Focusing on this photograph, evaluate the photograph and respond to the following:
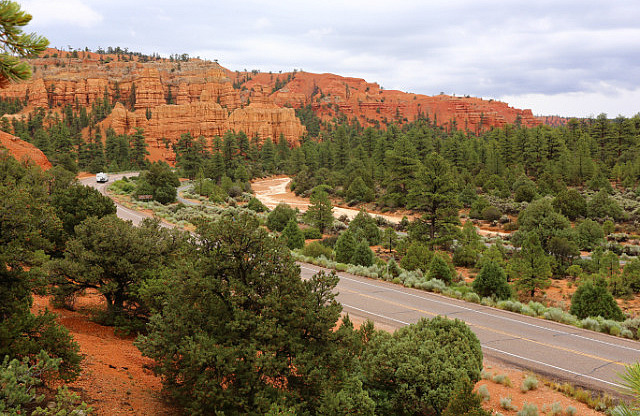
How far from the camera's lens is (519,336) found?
14516 millimetres

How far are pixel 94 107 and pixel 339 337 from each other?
444 ft

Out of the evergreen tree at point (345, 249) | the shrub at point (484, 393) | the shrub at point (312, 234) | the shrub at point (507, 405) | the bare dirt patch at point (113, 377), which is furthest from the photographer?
the shrub at point (312, 234)

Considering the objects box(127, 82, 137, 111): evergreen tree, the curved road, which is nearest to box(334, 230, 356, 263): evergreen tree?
the curved road

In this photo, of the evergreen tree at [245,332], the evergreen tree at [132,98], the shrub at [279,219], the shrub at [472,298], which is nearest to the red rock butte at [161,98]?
the evergreen tree at [132,98]

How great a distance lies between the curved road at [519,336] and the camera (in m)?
11.9

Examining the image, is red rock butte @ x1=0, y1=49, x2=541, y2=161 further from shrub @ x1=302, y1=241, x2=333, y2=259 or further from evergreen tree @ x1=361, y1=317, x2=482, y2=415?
evergreen tree @ x1=361, y1=317, x2=482, y2=415

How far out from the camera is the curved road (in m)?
11.9

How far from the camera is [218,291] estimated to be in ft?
26.7

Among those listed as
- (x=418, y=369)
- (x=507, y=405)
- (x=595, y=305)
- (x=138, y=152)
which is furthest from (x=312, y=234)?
(x=138, y=152)

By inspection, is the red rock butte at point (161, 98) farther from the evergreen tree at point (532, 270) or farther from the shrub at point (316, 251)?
the evergreen tree at point (532, 270)

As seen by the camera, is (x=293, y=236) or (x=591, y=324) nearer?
(x=591, y=324)

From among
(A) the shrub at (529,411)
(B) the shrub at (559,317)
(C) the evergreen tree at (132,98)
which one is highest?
(C) the evergreen tree at (132,98)

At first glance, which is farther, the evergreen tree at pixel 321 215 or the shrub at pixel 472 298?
the evergreen tree at pixel 321 215

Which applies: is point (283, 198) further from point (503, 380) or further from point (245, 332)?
point (245, 332)
